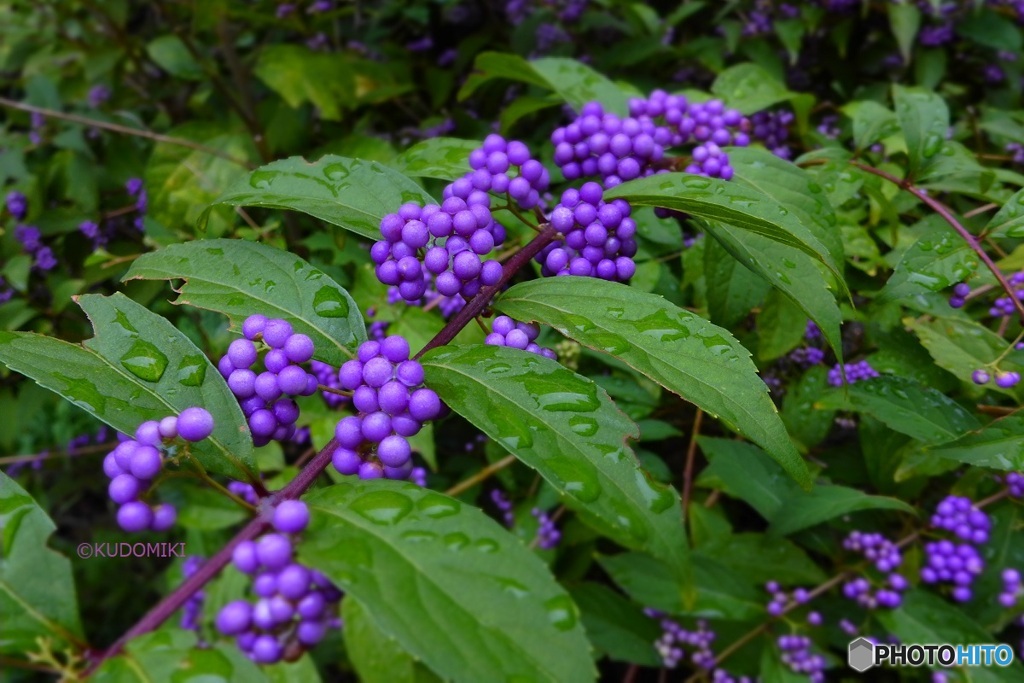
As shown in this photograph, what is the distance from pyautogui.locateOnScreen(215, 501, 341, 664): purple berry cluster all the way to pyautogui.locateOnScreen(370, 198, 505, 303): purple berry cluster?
0.58m

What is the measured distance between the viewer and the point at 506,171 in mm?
1679

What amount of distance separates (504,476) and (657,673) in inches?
54.8

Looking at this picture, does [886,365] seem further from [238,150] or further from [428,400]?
[238,150]

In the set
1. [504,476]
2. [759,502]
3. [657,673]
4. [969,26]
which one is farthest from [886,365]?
[969,26]

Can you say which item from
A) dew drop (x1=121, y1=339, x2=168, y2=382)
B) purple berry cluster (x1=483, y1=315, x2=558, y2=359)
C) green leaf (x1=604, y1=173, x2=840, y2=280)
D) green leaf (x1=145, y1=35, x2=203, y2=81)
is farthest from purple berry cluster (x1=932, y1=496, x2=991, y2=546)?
green leaf (x1=145, y1=35, x2=203, y2=81)

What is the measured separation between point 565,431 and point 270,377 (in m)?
0.58

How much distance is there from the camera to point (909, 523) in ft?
8.17

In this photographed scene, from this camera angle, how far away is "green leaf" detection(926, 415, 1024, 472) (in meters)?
1.56

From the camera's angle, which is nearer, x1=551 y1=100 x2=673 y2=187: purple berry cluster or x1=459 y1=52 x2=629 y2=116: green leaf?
x1=551 y1=100 x2=673 y2=187: purple berry cluster

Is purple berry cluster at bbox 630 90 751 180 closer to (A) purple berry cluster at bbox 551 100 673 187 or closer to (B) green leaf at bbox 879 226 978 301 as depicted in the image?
(A) purple berry cluster at bbox 551 100 673 187

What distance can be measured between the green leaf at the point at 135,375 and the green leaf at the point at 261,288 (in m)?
0.12

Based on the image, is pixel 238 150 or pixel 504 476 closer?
pixel 504 476

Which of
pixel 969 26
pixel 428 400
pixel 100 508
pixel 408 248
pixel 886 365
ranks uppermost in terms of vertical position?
pixel 969 26

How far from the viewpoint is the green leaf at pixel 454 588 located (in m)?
0.90
